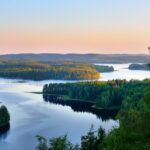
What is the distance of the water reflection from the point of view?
7565 centimetres

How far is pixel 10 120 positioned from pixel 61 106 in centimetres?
2316

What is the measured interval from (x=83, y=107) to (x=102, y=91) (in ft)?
52.2

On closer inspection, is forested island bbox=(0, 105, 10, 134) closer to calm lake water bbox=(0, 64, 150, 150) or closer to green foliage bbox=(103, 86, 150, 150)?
calm lake water bbox=(0, 64, 150, 150)

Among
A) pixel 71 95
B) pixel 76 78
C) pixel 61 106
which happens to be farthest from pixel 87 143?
pixel 76 78

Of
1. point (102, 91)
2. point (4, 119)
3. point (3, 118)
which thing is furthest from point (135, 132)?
point (102, 91)

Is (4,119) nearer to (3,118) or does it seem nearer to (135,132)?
(3,118)

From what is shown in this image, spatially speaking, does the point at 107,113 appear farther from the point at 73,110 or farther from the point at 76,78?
the point at 76,78

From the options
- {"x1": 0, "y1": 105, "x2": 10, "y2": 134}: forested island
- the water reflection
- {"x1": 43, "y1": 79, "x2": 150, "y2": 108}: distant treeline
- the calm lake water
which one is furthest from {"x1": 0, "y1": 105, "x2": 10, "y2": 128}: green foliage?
{"x1": 43, "y1": 79, "x2": 150, "y2": 108}: distant treeline

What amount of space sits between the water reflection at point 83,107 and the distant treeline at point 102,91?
2.53 metres

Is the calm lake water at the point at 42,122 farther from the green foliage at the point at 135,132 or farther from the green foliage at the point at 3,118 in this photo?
the green foliage at the point at 135,132

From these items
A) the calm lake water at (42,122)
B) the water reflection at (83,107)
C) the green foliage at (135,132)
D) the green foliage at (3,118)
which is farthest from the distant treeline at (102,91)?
the green foliage at (135,132)

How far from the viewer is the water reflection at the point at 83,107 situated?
7565 cm

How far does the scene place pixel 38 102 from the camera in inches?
3676

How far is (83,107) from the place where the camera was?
86.8 metres
